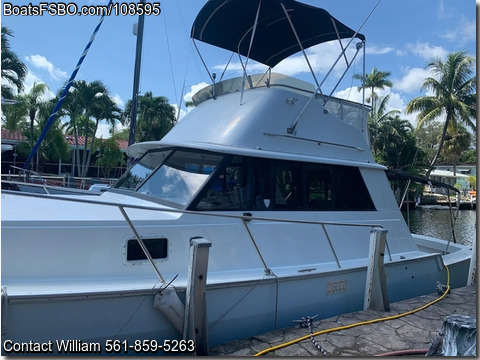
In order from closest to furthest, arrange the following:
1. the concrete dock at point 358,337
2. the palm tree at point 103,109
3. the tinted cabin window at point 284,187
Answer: the concrete dock at point 358,337, the tinted cabin window at point 284,187, the palm tree at point 103,109

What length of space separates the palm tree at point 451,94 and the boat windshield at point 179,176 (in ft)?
76.7

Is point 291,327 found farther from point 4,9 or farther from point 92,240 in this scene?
point 4,9

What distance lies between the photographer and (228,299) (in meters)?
3.24

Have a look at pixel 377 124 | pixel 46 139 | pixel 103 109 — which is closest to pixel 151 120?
pixel 103 109

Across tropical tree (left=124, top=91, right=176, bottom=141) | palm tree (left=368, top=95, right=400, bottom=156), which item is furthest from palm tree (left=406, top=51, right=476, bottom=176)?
tropical tree (left=124, top=91, right=176, bottom=141)

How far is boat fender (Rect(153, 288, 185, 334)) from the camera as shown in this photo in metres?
2.88

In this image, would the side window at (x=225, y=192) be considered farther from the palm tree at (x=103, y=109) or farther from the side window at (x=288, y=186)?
the palm tree at (x=103, y=109)

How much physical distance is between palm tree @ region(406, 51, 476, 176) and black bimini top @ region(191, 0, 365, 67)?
20759 millimetres

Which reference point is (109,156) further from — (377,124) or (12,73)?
(377,124)

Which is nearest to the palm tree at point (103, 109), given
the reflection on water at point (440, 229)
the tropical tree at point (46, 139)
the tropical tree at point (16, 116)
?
the tropical tree at point (46, 139)

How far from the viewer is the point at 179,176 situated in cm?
405

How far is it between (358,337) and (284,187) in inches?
69.0

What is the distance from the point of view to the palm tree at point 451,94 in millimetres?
23906

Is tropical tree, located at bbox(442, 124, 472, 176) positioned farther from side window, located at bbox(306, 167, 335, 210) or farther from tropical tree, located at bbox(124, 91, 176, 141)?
side window, located at bbox(306, 167, 335, 210)
